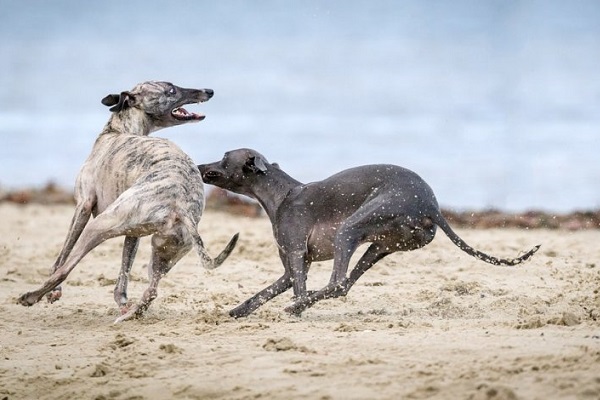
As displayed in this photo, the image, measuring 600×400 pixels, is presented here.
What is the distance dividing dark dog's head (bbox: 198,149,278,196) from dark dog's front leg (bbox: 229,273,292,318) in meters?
1.00

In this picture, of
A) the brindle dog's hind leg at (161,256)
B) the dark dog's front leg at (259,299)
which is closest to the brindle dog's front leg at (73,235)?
the brindle dog's hind leg at (161,256)

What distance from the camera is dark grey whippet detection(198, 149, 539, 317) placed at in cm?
777

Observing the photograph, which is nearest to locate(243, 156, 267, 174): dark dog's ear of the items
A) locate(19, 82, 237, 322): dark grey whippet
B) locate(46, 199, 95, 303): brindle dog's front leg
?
locate(19, 82, 237, 322): dark grey whippet

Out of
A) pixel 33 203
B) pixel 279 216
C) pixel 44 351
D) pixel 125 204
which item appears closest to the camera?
pixel 44 351

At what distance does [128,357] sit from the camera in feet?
21.6

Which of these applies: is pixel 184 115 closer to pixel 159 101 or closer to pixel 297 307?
pixel 159 101

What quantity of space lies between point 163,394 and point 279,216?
3.01 m

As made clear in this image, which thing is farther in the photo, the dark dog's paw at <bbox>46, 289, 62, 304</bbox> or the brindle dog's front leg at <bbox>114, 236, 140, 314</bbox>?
the brindle dog's front leg at <bbox>114, 236, 140, 314</bbox>

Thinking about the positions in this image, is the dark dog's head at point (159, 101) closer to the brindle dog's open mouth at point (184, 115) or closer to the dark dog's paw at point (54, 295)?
the brindle dog's open mouth at point (184, 115)

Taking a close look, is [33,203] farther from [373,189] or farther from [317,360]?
[317,360]

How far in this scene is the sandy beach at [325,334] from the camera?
5.39 meters

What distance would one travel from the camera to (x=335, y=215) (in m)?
8.21

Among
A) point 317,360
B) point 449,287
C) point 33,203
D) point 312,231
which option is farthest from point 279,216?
point 33,203

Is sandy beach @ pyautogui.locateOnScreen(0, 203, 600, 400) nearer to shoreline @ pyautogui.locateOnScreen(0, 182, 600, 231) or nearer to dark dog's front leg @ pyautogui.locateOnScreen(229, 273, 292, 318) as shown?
dark dog's front leg @ pyautogui.locateOnScreen(229, 273, 292, 318)
